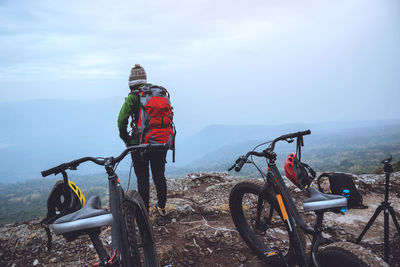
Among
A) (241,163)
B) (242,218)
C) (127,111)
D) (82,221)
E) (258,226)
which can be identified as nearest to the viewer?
(82,221)

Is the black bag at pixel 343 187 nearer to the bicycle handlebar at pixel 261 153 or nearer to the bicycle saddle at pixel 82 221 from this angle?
the bicycle handlebar at pixel 261 153

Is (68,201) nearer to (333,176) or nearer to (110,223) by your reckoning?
(110,223)

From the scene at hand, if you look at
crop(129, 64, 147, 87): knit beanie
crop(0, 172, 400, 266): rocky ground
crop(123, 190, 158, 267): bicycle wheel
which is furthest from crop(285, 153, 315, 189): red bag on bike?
crop(129, 64, 147, 87): knit beanie

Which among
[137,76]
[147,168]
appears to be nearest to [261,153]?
[147,168]

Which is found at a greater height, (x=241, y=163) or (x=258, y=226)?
(x=241, y=163)

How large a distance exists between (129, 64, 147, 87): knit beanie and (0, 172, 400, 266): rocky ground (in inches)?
129

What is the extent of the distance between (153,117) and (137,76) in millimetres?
1039

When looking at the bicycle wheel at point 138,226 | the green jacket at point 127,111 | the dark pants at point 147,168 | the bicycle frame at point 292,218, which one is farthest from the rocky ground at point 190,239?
the green jacket at point 127,111

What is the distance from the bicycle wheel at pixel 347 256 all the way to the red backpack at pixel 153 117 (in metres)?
3.07

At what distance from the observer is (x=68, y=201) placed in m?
2.83

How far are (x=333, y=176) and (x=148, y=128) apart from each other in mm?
3397

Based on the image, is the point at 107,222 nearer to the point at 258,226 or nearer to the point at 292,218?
the point at 292,218

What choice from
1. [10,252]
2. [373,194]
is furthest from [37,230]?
[373,194]

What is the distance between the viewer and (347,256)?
2.38 meters
